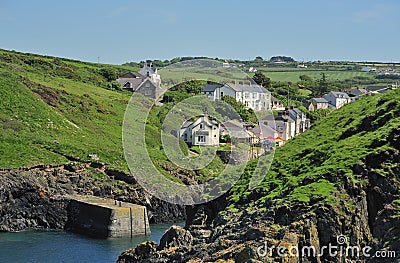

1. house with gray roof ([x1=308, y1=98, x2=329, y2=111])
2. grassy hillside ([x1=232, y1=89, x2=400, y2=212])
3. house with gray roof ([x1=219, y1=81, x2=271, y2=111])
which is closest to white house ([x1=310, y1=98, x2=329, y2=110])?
house with gray roof ([x1=308, y1=98, x2=329, y2=111])

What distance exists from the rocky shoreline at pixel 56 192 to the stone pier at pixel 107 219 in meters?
1.71

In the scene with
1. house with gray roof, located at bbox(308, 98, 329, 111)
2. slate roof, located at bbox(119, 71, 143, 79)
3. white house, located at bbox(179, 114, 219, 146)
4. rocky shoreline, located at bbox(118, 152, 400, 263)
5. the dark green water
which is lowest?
the dark green water

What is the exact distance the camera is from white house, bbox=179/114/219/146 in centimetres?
9856

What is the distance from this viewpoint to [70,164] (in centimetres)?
8175

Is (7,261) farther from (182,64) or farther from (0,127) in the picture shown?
(182,64)

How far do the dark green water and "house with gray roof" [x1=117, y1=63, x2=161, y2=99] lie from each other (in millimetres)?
55349

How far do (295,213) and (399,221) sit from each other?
437 centimetres

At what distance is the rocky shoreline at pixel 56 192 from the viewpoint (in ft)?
237

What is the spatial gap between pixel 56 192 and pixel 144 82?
177 feet

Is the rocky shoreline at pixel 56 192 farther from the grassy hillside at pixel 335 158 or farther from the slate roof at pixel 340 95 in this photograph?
the slate roof at pixel 340 95

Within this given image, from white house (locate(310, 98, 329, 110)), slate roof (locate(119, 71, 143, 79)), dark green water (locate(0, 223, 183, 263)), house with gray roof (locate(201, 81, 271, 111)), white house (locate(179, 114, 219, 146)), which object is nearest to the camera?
dark green water (locate(0, 223, 183, 263))

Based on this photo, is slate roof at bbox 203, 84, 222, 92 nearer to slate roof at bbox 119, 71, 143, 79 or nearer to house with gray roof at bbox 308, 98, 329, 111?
house with gray roof at bbox 308, 98, 329, 111

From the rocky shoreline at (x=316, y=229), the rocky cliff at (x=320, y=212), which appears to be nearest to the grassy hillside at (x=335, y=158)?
the rocky cliff at (x=320, y=212)

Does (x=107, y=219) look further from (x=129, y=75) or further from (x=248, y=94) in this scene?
(x=129, y=75)
